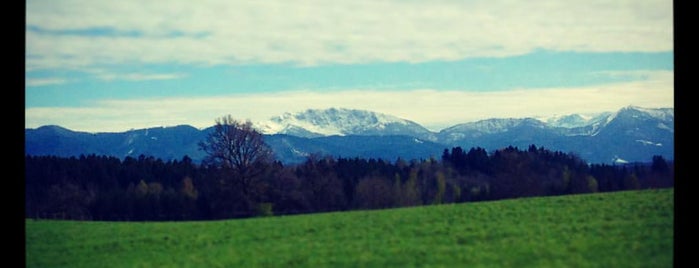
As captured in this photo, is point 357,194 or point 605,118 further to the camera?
point 605,118

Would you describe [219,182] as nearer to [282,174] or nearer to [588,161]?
[282,174]

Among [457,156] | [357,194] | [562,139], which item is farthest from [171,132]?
[562,139]

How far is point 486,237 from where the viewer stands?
16.1 m

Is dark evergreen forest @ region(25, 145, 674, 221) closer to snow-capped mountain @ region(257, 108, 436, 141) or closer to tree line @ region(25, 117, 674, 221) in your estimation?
tree line @ region(25, 117, 674, 221)

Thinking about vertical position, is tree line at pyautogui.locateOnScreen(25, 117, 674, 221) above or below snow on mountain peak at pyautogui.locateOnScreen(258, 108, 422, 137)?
below

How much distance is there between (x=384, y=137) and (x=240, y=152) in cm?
505

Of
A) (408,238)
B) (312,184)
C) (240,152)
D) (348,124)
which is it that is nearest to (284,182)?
(312,184)

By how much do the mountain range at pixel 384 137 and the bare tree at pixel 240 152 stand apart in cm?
34

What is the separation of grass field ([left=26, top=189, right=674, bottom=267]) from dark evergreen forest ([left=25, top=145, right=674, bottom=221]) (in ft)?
3.45

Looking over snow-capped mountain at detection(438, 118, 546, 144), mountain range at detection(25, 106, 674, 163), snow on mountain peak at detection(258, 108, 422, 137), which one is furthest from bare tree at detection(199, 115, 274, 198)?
snow-capped mountain at detection(438, 118, 546, 144)

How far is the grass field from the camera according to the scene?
49.2 feet

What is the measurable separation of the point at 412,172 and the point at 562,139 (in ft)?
16.3

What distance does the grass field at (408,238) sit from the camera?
15008 millimetres

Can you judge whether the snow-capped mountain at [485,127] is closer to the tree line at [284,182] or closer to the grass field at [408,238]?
the tree line at [284,182]
